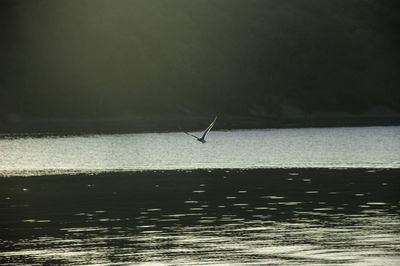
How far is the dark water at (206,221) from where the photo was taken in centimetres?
2091

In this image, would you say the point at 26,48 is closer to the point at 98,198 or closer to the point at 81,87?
the point at 81,87

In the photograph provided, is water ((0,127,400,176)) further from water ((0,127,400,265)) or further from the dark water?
the dark water

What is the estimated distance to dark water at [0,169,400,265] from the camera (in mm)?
20906

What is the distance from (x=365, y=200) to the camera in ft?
105

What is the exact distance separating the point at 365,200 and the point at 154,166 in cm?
2968

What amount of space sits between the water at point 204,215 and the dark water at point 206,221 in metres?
0.03

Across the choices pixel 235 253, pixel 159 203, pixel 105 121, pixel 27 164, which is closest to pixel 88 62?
pixel 105 121

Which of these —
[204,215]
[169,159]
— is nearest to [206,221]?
[204,215]

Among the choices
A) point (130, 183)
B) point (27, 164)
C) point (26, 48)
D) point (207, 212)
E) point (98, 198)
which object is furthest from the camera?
point (26, 48)

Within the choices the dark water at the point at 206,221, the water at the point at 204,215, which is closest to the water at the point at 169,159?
the water at the point at 204,215

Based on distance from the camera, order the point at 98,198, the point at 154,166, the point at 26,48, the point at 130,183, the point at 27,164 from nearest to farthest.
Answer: the point at 98,198 < the point at 130,183 < the point at 154,166 < the point at 27,164 < the point at 26,48

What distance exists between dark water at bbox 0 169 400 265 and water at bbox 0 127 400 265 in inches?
1.2

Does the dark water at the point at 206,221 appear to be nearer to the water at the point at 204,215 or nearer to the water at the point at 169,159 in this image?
the water at the point at 204,215

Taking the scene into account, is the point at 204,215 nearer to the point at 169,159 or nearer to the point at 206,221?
the point at 206,221
